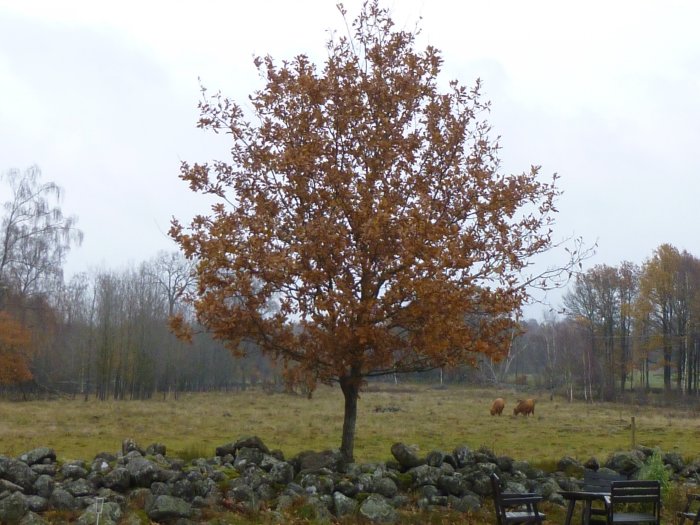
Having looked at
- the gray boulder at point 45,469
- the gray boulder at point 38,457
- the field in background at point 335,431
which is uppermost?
the gray boulder at point 38,457

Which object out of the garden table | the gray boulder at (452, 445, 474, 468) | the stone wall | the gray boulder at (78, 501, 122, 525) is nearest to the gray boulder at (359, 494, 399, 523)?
the stone wall

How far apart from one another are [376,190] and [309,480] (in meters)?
4.98

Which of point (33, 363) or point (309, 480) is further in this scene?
point (33, 363)

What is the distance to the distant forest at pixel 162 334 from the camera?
43969mm

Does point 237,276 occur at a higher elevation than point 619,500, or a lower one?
higher

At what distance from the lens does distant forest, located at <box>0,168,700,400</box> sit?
43969mm

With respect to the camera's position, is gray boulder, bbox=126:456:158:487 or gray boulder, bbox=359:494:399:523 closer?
gray boulder, bbox=359:494:399:523

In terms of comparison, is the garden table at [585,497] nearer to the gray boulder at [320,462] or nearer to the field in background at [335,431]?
the gray boulder at [320,462]

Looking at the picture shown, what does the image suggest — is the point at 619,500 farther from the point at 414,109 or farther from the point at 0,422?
the point at 0,422

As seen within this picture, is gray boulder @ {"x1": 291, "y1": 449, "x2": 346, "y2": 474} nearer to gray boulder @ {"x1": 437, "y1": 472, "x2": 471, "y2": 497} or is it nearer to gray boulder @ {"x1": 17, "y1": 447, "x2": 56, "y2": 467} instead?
gray boulder @ {"x1": 437, "y1": 472, "x2": 471, "y2": 497}

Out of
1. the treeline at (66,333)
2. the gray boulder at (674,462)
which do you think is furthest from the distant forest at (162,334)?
the gray boulder at (674,462)

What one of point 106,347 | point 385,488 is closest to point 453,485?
point 385,488

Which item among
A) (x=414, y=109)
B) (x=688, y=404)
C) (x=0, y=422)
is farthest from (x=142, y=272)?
(x=414, y=109)

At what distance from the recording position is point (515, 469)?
13.6 meters
